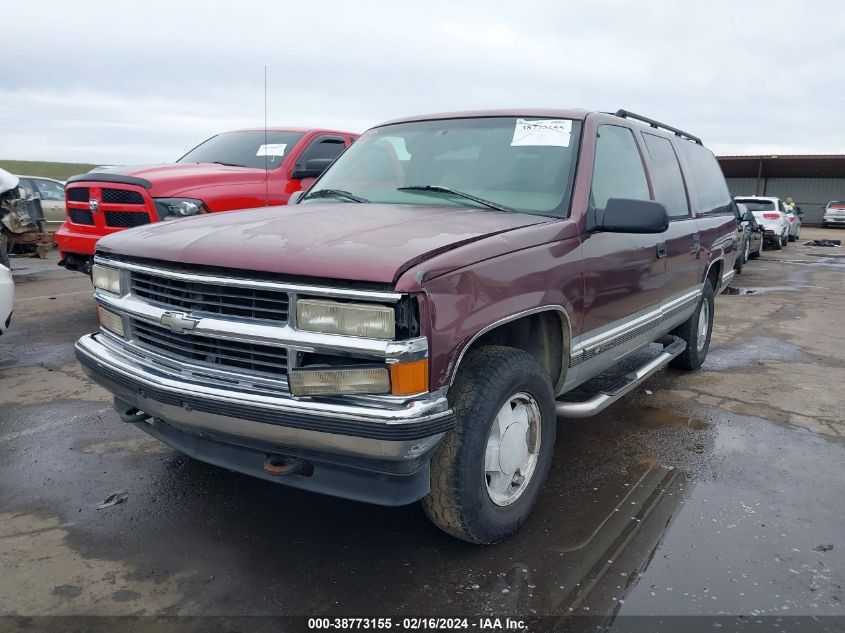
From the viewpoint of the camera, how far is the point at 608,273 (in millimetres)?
3391

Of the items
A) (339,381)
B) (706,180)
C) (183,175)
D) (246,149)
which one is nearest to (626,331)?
(339,381)

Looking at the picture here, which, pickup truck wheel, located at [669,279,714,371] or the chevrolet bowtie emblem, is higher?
the chevrolet bowtie emblem

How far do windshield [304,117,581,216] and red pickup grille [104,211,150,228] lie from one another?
290cm

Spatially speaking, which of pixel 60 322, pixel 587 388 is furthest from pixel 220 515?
pixel 60 322

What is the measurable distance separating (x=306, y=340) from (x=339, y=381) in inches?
7.1

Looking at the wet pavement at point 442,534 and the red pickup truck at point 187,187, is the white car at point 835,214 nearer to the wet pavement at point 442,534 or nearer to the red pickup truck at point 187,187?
the red pickup truck at point 187,187

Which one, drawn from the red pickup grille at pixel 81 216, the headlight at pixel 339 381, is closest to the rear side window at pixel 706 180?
the headlight at pixel 339 381

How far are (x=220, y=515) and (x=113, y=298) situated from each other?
1107 mm

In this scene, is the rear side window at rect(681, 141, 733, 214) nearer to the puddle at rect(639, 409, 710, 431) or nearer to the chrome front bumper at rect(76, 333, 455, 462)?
the puddle at rect(639, 409, 710, 431)

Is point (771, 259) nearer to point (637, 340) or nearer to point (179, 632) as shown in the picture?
point (637, 340)

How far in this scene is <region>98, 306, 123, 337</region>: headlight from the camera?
9.87 feet

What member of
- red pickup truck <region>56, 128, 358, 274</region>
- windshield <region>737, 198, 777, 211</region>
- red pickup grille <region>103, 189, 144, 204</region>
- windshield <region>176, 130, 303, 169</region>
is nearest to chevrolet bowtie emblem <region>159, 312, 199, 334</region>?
red pickup truck <region>56, 128, 358, 274</region>

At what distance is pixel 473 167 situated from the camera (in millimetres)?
3545

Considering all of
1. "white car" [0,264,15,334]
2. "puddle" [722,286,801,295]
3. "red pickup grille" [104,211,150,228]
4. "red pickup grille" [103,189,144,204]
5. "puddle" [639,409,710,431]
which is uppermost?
"red pickup grille" [103,189,144,204]
